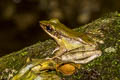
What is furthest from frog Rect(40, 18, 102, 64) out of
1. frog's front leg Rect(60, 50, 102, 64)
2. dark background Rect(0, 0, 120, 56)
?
dark background Rect(0, 0, 120, 56)

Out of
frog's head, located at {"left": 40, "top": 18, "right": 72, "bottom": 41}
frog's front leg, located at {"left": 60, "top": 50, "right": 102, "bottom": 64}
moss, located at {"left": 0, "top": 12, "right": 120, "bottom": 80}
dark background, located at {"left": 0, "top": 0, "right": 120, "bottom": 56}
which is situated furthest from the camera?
dark background, located at {"left": 0, "top": 0, "right": 120, "bottom": 56}

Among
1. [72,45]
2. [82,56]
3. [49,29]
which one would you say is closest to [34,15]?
[49,29]

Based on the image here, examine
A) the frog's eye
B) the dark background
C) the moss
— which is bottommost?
the dark background

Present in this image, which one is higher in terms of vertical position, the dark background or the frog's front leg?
the frog's front leg

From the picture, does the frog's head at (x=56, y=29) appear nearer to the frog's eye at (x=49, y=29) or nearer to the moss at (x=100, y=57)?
the frog's eye at (x=49, y=29)

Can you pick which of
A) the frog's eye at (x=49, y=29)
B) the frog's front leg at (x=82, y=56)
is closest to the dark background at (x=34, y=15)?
the frog's eye at (x=49, y=29)

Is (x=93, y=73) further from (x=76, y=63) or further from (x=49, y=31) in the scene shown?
(x=49, y=31)

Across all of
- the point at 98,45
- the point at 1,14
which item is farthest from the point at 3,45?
the point at 98,45

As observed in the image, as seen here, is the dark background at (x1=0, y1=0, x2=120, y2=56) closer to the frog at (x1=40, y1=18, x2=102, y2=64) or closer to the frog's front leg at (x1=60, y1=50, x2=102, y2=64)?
the frog at (x1=40, y1=18, x2=102, y2=64)
